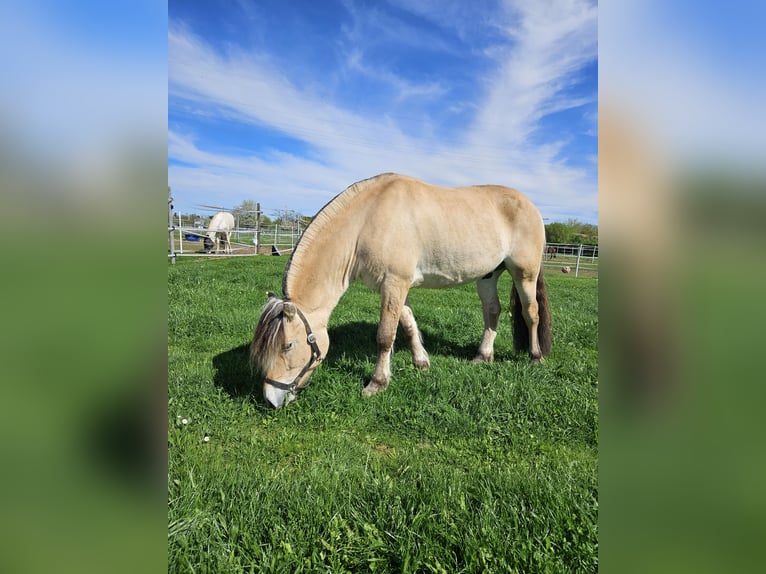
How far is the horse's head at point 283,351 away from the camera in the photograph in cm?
352

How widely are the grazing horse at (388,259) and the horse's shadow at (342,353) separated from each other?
0.51 m

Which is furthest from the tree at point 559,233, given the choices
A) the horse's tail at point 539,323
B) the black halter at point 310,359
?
the black halter at point 310,359

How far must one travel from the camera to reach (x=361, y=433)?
3.26 m

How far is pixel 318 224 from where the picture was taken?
4.05 metres

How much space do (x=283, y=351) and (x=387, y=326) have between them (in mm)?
1258

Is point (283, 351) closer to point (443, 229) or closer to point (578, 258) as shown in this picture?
point (443, 229)

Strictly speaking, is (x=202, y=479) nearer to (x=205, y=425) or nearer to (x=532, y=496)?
(x=205, y=425)

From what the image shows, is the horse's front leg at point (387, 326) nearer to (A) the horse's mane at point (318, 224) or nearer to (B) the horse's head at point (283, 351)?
(B) the horse's head at point (283, 351)

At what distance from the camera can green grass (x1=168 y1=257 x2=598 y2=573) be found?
1.78 metres

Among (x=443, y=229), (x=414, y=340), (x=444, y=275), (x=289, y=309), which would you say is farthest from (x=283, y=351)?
(x=443, y=229)

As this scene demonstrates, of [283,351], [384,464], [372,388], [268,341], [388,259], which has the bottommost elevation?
[384,464]

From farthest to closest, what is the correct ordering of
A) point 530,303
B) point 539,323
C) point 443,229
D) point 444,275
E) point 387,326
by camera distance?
point 539,323 < point 530,303 < point 444,275 < point 443,229 < point 387,326
